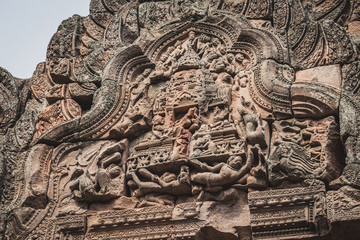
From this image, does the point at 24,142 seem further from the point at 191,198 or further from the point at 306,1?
the point at 306,1

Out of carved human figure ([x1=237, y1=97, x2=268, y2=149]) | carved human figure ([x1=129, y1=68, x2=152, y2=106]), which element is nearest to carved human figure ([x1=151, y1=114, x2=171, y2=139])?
carved human figure ([x1=129, y1=68, x2=152, y2=106])

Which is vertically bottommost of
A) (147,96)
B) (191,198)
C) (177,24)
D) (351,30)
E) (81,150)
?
(191,198)

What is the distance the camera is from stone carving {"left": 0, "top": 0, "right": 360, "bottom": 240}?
5828 mm

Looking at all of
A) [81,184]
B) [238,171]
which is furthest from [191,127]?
[81,184]

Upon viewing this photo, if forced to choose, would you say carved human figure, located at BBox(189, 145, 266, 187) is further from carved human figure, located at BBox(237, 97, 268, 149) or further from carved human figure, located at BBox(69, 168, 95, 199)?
carved human figure, located at BBox(69, 168, 95, 199)

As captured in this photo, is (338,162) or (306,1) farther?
(306,1)

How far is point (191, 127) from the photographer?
6688mm

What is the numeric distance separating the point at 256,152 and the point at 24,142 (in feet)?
10.2

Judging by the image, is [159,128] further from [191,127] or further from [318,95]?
[318,95]

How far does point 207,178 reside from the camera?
6.05m

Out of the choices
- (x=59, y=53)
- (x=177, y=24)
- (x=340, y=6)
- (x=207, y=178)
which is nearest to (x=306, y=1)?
(x=340, y=6)

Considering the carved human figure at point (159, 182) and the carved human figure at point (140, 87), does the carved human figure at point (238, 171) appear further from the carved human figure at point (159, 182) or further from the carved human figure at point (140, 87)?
the carved human figure at point (140, 87)

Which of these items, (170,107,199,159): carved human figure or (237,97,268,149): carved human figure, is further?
(170,107,199,159): carved human figure

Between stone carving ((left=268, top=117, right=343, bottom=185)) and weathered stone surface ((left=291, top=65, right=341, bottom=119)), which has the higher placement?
weathered stone surface ((left=291, top=65, right=341, bottom=119))
